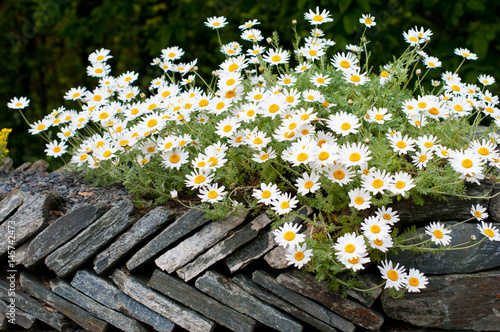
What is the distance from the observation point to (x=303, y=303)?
2326 millimetres

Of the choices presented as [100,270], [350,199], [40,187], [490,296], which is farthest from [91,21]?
[490,296]

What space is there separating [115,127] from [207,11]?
2.68 meters

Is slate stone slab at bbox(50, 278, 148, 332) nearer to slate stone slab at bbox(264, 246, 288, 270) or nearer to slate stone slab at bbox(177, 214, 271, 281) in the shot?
slate stone slab at bbox(177, 214, 271, 281)

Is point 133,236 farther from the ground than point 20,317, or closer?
farther from the ground

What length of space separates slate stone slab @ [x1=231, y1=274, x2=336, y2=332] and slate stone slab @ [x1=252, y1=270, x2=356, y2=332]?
0.08 ft

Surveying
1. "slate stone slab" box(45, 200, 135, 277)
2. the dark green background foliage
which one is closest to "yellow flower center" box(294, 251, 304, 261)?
"slate stone slab" box(45, 200, 135, 277)

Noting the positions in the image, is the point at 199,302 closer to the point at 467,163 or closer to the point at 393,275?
the point at 393,275

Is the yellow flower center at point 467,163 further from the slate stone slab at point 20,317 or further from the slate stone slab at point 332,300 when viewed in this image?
the slate stone slab at point 20,317

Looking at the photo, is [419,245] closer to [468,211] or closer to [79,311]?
[468,211]

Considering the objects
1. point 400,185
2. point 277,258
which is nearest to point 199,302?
point 277,258

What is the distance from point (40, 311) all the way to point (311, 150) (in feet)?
5.91

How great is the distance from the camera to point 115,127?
2.87m

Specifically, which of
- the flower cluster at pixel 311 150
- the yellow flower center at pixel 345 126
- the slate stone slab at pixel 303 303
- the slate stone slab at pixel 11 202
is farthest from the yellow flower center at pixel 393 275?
the slate stone slab at pixel 11 202

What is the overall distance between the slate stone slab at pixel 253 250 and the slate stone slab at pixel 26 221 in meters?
1.11
